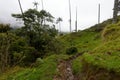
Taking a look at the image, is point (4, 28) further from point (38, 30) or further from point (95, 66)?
point (95, 66)

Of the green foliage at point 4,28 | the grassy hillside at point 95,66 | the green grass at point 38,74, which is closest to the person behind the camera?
the grassy hillside at point 95,66

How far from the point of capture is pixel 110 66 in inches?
674

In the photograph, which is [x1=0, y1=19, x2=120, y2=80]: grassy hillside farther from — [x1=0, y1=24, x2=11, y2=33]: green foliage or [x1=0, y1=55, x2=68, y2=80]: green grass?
[x1=0, y1=24, x2=11, y2=33]: green foliage

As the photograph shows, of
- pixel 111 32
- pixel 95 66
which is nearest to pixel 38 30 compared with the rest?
pixel 111 32

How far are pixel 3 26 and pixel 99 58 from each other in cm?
2892

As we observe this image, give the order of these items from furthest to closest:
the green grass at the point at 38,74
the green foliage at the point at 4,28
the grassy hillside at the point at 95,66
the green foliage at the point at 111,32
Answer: the green foliage at the point at 4,28 → the green foliage at the point at 111,32 → the green grass at the point at 38,74 → the grassy hillside at the point at 95,66

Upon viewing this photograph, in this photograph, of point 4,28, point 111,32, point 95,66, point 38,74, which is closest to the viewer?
point 95,66

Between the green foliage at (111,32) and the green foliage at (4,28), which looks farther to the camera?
the green foliage at (4,28)

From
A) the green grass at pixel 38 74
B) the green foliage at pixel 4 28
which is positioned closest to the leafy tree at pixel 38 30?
the green foliage at pixel 4 28

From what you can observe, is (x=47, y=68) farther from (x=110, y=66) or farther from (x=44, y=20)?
(x=44, y=20)

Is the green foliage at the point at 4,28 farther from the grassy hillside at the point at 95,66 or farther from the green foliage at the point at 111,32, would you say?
the green foliage at the point at 111,32

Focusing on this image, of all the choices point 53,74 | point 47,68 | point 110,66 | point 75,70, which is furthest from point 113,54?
point 47,68

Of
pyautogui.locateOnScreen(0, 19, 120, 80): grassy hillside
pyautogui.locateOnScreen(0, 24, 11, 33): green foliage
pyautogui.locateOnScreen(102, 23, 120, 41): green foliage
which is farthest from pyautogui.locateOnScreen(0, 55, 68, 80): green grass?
pyautogui.locateOnScreen(0, 24, 11, 33): green foliage

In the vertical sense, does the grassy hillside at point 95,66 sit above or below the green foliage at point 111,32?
below
